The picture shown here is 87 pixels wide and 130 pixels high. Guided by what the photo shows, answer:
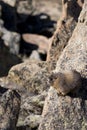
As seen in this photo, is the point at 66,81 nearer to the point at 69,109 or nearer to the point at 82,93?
the point at 82,93

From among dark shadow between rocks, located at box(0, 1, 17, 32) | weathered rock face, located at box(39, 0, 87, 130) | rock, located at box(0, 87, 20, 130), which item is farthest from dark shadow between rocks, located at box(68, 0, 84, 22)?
dark shadow between rocks, located at box(0, 1, 17, 32)

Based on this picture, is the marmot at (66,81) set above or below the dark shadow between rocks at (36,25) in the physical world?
below

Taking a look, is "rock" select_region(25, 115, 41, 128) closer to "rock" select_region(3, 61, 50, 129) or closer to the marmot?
"rock" select_region(3, 61, 50, 129)

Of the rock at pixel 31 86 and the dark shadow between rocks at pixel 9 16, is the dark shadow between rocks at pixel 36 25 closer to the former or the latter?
the dark shadow between rocks at pixel 9 16

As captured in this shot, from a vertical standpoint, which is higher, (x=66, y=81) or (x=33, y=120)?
(x=66, y=81)

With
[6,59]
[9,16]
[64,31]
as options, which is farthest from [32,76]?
[9,16]

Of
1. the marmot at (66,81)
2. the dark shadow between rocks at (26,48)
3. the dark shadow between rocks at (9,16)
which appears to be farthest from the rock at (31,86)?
the dark shadow between rocks at (9,16)
